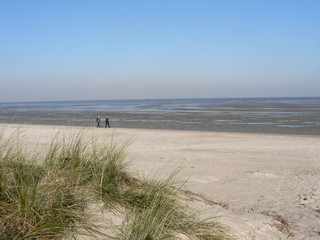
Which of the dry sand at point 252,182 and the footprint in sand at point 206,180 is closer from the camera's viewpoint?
the dry sand at point 252,182

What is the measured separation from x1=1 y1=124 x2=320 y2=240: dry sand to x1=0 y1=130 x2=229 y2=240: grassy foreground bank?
74 cm

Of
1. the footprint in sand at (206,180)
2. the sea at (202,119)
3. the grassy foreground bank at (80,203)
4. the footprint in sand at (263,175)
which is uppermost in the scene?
the grassy foreground bank at (80,203)

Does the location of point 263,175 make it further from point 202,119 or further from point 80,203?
point 202,119

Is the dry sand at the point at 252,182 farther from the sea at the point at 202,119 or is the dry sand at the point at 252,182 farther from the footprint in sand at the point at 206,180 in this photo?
the sea at the point at 202,119

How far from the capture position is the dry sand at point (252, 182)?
5.26 metres

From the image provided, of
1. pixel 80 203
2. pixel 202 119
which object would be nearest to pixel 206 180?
pixel 80 203

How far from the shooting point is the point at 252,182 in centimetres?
818

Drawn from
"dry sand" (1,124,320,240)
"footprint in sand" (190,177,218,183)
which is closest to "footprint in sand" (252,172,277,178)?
"dry sand" (1,124,320,240)

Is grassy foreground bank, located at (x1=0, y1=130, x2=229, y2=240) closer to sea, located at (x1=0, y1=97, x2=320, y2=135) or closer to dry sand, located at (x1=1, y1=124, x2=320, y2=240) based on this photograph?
dry sand, located at (x1=1, y1=124, x2=320, y2=240)

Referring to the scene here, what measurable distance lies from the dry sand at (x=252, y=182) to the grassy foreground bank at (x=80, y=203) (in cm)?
74

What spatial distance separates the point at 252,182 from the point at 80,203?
517 cm

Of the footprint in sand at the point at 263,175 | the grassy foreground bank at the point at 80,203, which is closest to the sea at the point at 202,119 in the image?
the grassy foreground bank at the point at 80,203

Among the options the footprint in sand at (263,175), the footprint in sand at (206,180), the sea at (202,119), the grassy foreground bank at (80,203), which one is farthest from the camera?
the sea at (202,119)

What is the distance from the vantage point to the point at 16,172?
434 centimetres
